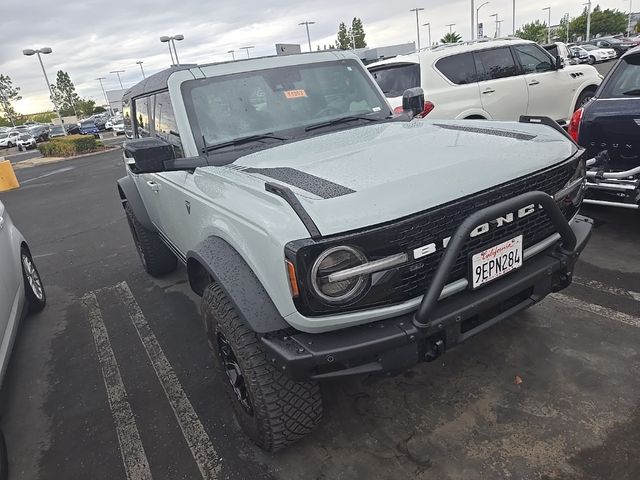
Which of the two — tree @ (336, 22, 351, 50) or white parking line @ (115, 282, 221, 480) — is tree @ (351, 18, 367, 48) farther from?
white parking line @ (115, 282, 221, 480)

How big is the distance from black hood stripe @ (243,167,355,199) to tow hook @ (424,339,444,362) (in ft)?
2.46

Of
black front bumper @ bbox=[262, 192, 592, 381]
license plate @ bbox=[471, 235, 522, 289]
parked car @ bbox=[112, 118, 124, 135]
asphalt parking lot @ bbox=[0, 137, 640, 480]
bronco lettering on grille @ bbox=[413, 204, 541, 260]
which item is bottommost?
asphalt parking lot @ bbox=[0, 137, 640, 480]

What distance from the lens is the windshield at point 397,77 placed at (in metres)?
7.09

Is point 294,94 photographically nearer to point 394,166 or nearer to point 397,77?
point 394,166

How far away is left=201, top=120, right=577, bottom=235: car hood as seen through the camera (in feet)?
6.39

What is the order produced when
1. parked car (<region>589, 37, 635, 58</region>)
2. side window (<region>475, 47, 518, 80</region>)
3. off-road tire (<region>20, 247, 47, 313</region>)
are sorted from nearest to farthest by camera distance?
off-road tire (<region>20, 247, 47, 313</region>) < side window (<region>475, 47, 518, 80</region>) < parked car (<region>589, 37, 635, 58</region>)

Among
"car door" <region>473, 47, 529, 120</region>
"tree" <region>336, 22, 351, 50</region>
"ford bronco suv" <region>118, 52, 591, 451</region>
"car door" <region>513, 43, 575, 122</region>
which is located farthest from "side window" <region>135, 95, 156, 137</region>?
"tree" <region>336, 22, 351, 50</region>

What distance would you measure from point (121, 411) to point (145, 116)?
242 centimetres

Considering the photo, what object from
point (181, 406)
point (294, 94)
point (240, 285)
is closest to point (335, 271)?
point (240, 285)

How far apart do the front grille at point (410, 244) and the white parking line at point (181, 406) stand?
1.16 meters

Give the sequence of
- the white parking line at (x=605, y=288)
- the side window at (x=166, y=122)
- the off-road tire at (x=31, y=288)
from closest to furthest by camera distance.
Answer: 1. the side window at (x=166, y=122)
2. the white parking line at (x=605, y=288)
3. the off-road tire at (x=31, y=288)

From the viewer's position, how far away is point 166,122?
341 cm

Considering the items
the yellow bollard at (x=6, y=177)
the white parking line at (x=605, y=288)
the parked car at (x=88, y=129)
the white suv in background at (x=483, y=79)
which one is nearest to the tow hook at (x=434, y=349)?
the white parking line at (x=605, y=288)

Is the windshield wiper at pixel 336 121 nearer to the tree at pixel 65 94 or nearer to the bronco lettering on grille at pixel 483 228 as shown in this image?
the bronco lettering on grille at pixel 483 228
